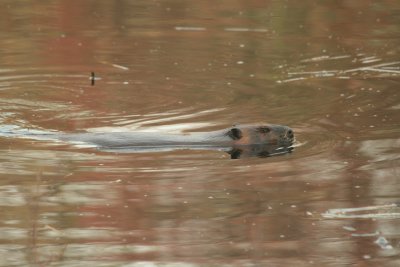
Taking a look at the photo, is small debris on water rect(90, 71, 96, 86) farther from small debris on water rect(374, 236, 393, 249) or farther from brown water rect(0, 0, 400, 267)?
small debris on water rect(374, 236, 393, 249)

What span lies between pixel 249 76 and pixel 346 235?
496cm

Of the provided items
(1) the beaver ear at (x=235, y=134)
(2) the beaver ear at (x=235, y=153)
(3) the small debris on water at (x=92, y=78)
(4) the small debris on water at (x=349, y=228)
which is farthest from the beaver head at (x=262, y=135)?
(3) the small debris on water at (x=92, y=78)

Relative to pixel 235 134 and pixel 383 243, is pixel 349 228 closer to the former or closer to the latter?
pixel 383 243

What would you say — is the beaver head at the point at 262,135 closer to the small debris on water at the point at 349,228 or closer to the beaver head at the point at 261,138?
the beaver head at the point at 261,138

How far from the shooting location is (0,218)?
20.7ft

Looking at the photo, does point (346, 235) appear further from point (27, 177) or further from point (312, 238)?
point (27, 177)

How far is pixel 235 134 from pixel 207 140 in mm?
201

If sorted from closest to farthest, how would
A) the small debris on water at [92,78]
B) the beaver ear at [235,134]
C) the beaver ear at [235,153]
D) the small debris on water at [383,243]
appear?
the small debris on water at [383,243] < the beaver ear at [235,153] < the beaver ear at [235,134] < the small debris on water at [92,78]

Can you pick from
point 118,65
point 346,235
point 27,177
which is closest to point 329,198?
point 346,235

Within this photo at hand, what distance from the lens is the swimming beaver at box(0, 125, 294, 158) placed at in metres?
8.09

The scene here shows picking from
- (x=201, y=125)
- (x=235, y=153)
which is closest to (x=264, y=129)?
(x=235, y=153)

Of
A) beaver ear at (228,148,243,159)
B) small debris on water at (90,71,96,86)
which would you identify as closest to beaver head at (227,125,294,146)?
beaver ear at (228,148,243,159)

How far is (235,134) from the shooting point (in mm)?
8227

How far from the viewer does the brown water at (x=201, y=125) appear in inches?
232
